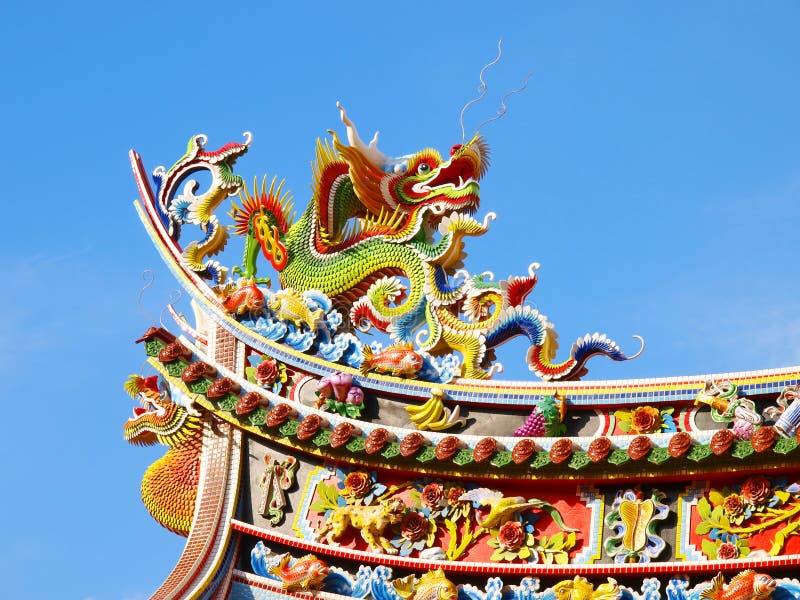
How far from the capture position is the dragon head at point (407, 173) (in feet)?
47.1

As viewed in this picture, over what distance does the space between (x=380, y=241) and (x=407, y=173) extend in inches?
22.3

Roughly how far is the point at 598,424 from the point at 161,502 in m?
3.30

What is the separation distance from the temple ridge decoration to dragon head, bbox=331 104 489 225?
2cm

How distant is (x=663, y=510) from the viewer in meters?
12.6

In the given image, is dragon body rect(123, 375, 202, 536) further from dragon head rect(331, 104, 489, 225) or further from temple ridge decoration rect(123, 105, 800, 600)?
dragon head rect(331, 104, 489, 225)

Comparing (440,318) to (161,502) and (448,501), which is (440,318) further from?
(161,502)

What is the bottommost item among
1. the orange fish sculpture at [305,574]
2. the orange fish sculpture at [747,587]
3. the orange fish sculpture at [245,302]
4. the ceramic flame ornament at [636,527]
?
the orange fish sculpture at [747,587]

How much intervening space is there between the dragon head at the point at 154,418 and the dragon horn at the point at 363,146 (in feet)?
7.39

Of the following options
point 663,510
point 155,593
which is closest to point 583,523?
point 663,510

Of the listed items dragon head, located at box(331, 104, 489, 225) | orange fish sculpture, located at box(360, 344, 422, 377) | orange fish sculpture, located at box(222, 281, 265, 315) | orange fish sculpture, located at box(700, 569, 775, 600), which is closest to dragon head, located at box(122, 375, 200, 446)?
orange fish sculpture, located at box(222, 281, 265, 315)

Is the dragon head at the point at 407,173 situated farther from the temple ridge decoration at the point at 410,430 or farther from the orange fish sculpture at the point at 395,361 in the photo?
the orange fish sculpture at the point at 395,361

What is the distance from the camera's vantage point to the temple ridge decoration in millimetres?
12453

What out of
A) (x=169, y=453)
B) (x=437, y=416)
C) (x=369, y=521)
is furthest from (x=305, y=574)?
(x=169, y=453)

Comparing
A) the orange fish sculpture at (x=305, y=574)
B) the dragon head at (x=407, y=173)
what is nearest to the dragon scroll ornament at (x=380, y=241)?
the dragon head at (x=407, y=173)
